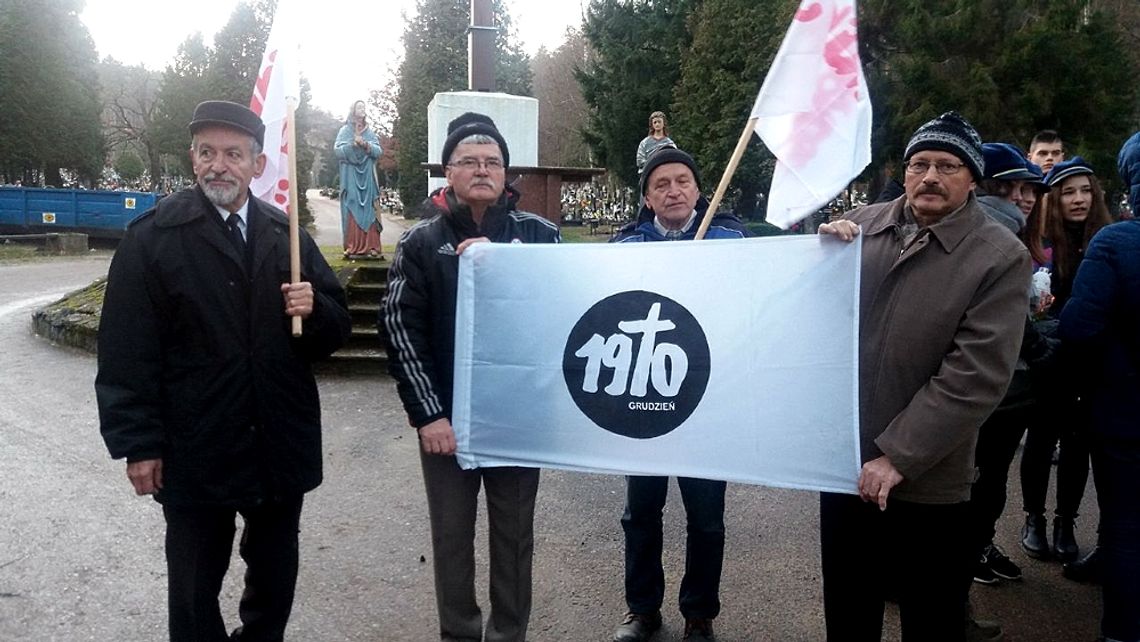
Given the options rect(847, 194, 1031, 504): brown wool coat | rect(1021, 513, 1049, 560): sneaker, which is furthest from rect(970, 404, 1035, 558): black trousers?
Result: rect(847, 194, 1031, 504): brown wool coat

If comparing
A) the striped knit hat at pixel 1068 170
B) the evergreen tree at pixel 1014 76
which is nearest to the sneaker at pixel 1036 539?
the striped knit hat at pixel 1068 170

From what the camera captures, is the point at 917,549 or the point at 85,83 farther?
the point at 85,83

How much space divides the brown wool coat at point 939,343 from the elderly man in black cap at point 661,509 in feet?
2.53

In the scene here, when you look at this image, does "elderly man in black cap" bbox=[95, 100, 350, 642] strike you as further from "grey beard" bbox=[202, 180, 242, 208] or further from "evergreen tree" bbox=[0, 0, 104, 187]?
"evergreen tree" bbox=[0, 0, 104, 187]

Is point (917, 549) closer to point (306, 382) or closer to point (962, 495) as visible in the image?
point (962, 495)

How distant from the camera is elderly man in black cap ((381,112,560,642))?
2.98 m

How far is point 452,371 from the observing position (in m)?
3.10

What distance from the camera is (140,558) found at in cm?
428

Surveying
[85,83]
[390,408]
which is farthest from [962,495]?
[85,83]

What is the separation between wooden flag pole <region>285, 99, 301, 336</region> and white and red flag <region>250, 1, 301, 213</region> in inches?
1.8

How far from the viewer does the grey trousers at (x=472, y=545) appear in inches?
121

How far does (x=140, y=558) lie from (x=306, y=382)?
6.89 ft

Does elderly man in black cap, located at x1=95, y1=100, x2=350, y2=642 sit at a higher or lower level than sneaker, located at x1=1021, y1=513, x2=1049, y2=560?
higher

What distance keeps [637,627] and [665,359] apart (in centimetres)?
128
